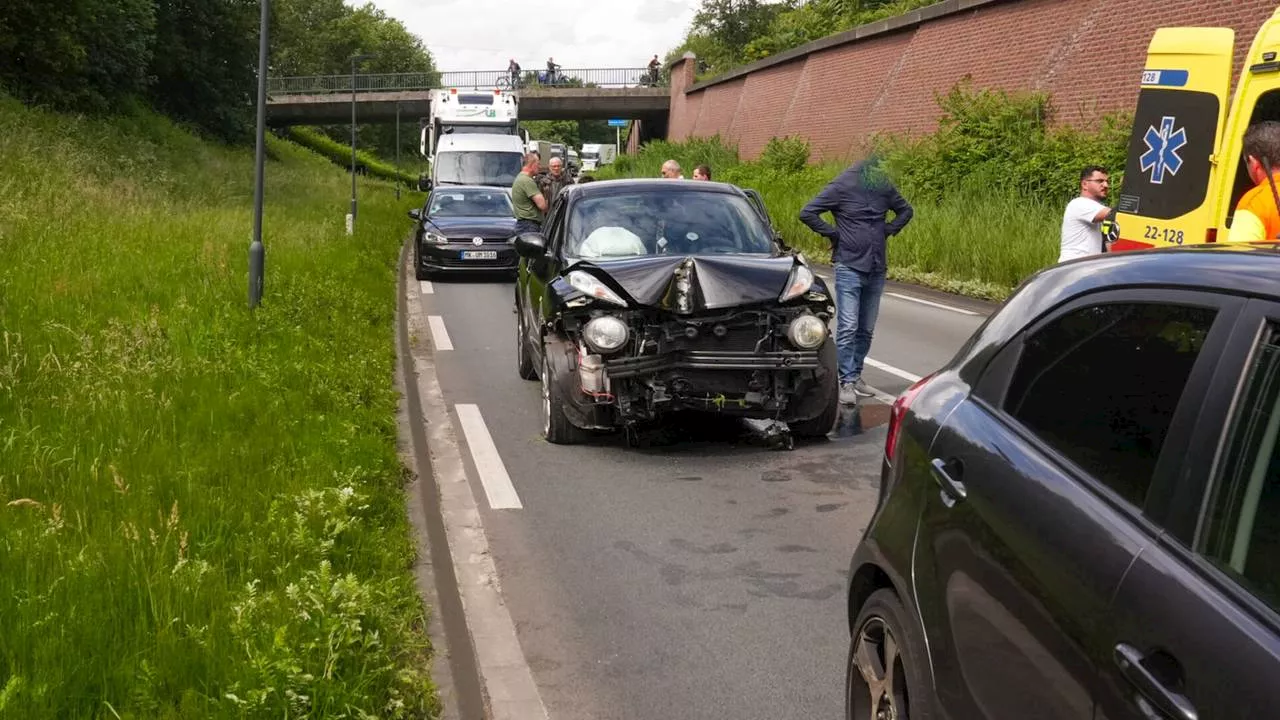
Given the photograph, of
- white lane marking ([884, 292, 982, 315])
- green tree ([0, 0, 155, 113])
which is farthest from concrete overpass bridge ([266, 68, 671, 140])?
white lane marking ([884, 292, 982, 315])

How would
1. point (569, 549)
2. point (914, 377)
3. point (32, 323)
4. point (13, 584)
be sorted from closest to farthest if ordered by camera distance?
point (13, 584) < point (569, 549) < point (32, 323) < point (914, 377)

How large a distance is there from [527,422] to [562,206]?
5.70 ft

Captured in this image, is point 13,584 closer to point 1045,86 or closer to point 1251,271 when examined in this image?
point 1251,271

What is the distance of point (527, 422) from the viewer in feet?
30.0

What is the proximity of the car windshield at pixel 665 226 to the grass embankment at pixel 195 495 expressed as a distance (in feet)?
6.31

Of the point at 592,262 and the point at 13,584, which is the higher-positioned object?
the point at 592,262

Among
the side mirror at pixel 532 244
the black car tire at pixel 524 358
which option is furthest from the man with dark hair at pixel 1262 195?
Result: the black car tire at pixel 524 358

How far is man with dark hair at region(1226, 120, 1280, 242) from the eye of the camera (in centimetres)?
612

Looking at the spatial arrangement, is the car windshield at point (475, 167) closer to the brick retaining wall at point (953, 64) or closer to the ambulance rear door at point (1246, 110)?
the brick retaining wall at point (953, 64)

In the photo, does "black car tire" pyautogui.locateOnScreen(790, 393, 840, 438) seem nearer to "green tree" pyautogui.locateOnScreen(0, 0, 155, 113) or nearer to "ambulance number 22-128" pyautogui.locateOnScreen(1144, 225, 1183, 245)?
"ambulance number 22-128" pyautogui.locateOnScreen(1144, 225, 1183, 245)

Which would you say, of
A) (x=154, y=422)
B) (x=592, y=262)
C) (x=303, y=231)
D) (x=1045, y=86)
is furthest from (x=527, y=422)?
(x=1045, y=86)

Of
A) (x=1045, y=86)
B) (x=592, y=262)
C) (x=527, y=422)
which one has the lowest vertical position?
(x=527, y=422)

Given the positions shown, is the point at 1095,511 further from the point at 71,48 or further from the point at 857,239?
the point at 71,48

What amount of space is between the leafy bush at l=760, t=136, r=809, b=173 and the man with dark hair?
30535mm
